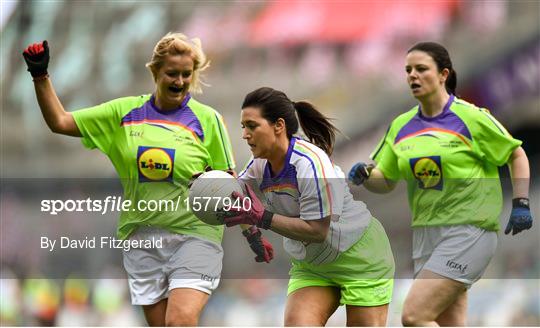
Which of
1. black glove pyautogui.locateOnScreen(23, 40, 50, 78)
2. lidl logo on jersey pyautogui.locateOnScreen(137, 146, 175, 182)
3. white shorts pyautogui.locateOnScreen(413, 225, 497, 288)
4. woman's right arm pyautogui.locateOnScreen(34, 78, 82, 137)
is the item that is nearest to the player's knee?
white shorts pyautogui.locateOnScreen(413, 225, 497, 288)

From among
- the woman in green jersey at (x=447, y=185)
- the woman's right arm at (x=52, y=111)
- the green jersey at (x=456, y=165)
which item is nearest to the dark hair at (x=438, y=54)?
the woman in green jersey at (x=447, y=185)

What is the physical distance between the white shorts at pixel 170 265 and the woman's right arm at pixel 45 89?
68 cm

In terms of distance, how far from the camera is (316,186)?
5590 millimetres

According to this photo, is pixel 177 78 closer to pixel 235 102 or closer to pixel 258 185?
pixel 258 185

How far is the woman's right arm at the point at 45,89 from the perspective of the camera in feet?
19.2

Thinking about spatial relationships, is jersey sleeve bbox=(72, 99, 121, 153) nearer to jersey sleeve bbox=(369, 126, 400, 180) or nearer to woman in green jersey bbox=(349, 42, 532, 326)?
woman in green jersey bbox=(349, 42, 532, 326)

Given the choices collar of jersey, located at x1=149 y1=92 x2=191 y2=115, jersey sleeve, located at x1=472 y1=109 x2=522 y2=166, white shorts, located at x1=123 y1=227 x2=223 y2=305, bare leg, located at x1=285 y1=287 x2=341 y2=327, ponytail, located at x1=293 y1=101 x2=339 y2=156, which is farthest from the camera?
jersey sleeve, located at x1=472 y1=109 x2=522 y2=166

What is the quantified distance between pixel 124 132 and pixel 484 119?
76.3 inches

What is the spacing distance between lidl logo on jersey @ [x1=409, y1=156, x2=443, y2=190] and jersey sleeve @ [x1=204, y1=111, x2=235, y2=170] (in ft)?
3.62

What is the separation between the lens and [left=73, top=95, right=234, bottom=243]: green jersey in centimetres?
597

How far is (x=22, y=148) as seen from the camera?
19656mm

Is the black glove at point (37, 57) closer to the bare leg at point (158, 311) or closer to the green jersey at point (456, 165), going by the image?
the bare leg at point (158, 311)

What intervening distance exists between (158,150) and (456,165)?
1.63m

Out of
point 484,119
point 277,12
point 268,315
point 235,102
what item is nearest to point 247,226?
point 484,119
